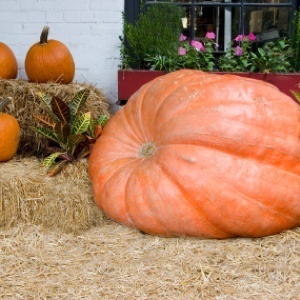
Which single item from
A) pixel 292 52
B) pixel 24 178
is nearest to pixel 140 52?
pixel 292 52

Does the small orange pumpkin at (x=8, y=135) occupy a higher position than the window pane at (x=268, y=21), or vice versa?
the window pane at (x=268, y=21)

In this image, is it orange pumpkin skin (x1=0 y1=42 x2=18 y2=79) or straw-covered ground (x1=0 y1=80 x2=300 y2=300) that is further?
orange pumpkin skin (x1=0 y1=42 x2=18 y2=79)

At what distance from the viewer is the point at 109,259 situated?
90.4 inches

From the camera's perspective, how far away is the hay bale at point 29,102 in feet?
11.5

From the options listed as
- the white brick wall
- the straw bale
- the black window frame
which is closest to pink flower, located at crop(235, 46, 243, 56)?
the black window frame

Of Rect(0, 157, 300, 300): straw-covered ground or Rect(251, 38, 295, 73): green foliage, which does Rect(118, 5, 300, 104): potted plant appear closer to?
Rect(251, 38, 295, 73): green foliage

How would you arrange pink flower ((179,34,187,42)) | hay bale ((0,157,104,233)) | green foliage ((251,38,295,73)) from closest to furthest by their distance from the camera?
hay bale ((0,157,104,233)), green foliage ((251,38,295,73)), pink flower ((179,34,187,42))

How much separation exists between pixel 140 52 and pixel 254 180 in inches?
71.5

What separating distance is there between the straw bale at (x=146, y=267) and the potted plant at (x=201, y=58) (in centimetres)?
151

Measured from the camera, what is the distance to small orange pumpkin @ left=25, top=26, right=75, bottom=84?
3.68m

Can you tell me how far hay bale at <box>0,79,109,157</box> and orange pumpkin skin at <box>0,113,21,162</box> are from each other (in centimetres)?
20

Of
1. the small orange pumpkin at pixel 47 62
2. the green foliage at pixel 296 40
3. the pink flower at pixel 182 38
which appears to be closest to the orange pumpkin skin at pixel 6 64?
the small orange pumpkin at pixel 47 62

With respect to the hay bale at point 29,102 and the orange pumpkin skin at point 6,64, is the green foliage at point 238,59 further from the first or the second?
the orange pumpkin skin at point 6,64

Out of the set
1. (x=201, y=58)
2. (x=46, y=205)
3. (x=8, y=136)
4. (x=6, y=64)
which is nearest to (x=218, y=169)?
(x=46, y=205)
